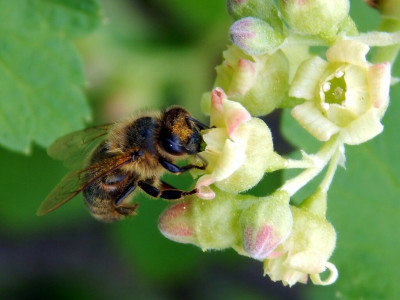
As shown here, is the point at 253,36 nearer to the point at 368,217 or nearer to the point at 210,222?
the point at 210,222

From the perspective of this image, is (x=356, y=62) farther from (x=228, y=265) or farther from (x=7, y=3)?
(x=228, y=265)

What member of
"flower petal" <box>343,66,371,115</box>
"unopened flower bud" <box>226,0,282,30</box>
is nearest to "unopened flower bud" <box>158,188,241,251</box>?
"flower petal" <box>343,66,371,115</box>

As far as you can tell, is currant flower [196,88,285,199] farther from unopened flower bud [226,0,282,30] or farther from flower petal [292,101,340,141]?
unopened flower bud [226,0,282,30]

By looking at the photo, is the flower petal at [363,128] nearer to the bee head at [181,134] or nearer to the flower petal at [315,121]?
the flower petal at [315,121]

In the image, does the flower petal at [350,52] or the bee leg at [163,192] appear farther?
the bee leg at [163,192]

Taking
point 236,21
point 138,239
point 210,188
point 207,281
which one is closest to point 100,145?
point 210,188

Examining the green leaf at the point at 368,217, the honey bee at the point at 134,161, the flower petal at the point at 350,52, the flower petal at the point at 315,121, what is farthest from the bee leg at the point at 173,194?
the green leaf at the point at 368,217
